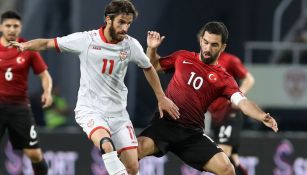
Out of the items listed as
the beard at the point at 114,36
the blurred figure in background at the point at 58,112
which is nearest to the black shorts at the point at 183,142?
the beard at the point at 114,36

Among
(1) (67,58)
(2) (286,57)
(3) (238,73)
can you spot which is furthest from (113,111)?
(2) (286,57)

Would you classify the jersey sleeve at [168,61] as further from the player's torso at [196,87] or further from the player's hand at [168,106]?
the player's hand at [168,106]

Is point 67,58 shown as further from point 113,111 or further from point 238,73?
point 113,111

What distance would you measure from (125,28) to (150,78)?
A: 60 centimetres

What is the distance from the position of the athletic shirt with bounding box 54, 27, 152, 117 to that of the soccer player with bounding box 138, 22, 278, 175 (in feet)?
1.05

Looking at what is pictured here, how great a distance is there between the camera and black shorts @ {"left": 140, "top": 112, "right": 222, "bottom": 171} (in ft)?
35.3

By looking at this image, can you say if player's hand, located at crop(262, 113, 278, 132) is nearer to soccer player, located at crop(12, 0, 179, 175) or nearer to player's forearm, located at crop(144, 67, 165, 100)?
soccer player, located at crop(12, 0, 179, 175)

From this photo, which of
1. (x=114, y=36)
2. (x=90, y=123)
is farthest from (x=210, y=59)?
(x=90, y=123)

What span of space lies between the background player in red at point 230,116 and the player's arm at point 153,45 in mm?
2582

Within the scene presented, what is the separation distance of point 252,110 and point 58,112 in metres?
8.08

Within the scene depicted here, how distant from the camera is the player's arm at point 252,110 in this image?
32.3ft

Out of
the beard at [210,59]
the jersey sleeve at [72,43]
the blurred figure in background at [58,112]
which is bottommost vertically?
the blurred figure in background at [58,112]

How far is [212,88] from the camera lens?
1080cm

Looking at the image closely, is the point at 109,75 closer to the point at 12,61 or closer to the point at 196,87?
the point at 196,87
